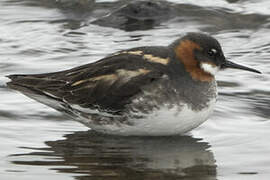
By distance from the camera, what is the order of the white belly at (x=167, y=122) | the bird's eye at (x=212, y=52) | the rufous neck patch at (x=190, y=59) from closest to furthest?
1. the white belly at (x=167, y=122)
2. the rufous neck patch at (x=190, y=59)
3. the bird's eye at (x=212, y=52)

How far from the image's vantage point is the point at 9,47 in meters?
13.3

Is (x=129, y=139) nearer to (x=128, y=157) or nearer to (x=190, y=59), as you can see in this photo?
(x=128, y=157)

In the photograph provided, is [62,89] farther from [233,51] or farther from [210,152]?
[233,51]

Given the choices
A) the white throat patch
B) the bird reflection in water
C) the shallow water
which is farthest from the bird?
the shallow water

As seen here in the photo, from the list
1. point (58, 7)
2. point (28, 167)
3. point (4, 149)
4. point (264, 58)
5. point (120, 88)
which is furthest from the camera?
point (58, 7)

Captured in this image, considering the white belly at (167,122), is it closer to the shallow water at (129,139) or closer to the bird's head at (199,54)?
the shallow water at (129,139)

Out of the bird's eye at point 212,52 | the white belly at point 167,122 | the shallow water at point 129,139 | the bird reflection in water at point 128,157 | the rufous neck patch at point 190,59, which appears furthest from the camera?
the bird's eye at point 212,52

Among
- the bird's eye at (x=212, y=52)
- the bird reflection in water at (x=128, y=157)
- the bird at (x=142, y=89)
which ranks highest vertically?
the bird's eye at (x=212, y=52)

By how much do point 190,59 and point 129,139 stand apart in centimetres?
123

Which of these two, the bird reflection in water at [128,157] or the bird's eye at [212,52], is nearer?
the bird reflection in water at [128,157]

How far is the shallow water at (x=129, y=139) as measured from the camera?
8180 mm

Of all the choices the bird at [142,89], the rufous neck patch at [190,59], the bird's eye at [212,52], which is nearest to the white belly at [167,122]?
the bird at [142,89]

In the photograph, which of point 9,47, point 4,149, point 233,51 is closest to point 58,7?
point 9,47

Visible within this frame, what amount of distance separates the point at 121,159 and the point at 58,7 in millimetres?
8775
